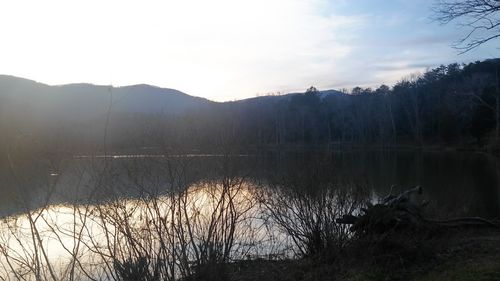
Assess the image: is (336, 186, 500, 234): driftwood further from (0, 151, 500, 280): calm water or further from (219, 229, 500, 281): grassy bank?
(0, 151, 500, 280): calm water

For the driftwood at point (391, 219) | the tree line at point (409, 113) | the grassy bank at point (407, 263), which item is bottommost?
the grassy bank at point (407, 263)

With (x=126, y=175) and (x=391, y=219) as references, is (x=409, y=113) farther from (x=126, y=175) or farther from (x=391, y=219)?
(x=126, y=175)

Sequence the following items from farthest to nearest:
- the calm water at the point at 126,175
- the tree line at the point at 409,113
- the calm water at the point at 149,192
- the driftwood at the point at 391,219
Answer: the tree line at the point at 409,113, the driftwood at the point at 391,219, the calm water at the point at 149,192, the calm water at the point at 126,175

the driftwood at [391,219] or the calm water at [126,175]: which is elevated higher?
the calm water at [126,175]

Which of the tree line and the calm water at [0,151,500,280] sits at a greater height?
the tree line

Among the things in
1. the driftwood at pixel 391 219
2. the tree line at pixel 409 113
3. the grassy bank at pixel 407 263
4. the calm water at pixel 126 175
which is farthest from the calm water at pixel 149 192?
the tree line at pixel 409 113

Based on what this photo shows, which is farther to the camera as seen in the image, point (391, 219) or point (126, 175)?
point (391, 219)

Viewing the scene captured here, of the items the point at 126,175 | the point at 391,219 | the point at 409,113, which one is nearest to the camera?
the point at 126,175

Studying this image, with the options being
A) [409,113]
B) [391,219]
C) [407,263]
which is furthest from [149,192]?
[409,113]

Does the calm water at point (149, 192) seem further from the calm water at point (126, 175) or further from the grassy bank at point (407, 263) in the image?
the grassy bank at point (407, 263)

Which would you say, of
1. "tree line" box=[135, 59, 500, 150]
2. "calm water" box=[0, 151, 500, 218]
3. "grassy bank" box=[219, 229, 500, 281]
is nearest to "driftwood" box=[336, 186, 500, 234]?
"grassy bank" box=[219, 229, 500, 281]

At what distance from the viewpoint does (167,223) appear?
324 inches

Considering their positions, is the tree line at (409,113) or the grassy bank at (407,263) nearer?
the grassy bank at (407,263)

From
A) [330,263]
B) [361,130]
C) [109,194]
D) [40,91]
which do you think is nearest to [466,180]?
[330,263]
